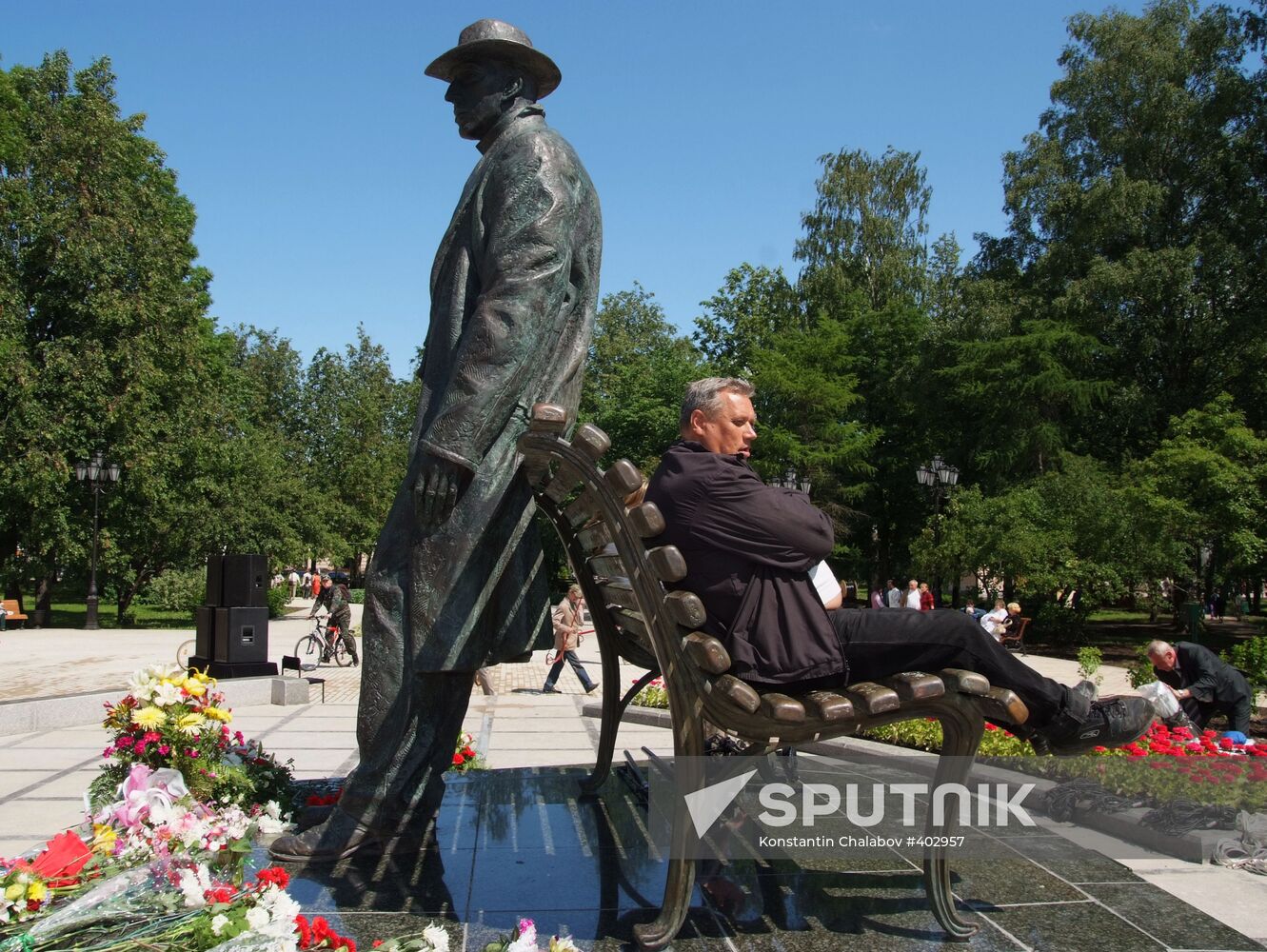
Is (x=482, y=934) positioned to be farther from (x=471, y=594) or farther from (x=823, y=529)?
(x=823, y=529)

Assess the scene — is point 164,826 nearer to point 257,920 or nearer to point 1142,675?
point 257,920

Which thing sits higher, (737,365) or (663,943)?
(737,365)

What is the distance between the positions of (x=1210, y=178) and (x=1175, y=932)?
99.2 feet

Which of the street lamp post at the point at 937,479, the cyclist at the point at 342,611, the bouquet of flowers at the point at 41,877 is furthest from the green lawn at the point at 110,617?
the bouquet of flowers at the point at 41,877

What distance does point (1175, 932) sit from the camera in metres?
3.06

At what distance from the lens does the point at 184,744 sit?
14.3 feet

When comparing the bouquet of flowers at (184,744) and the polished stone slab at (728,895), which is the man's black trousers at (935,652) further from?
the bouquet of flowers at (184,744)

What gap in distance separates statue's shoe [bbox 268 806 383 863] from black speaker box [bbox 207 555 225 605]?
895 cm

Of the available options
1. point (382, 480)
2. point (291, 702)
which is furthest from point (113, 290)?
point (382, 480)

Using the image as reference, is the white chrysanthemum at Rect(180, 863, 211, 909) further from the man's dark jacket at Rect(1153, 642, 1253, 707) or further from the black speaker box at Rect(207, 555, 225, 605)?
the black speaker box at Rect(207, 555, 225, 605)

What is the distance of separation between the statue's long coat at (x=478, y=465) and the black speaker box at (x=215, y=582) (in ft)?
29.6

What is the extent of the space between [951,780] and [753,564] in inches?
31.4

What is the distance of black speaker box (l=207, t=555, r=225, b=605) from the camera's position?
12.0 metres

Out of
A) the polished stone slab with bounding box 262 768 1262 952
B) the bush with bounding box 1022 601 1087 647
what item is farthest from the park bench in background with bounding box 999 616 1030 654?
the polished stone slab with bounding box 262 768 1262 952
